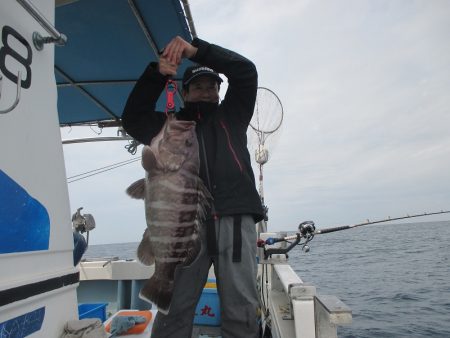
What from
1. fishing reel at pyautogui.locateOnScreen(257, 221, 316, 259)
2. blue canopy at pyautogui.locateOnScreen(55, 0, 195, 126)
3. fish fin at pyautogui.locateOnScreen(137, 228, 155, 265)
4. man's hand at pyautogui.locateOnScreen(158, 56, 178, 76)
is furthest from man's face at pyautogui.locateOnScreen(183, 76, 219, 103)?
fishing reel at pyautogui.locateOnScreen(257, 221, 316, 259)

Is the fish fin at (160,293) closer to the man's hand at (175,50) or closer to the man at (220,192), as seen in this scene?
the man at (220,192)

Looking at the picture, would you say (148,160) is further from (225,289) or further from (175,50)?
(225,289)

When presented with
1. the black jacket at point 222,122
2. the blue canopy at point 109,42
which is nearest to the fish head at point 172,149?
the black jacket at point 222,122

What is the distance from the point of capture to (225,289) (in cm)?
214

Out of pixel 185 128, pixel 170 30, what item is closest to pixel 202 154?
pixel 185 128

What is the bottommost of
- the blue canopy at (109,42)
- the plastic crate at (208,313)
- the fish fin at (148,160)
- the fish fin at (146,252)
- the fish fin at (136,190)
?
the plastic crate at (208,313)

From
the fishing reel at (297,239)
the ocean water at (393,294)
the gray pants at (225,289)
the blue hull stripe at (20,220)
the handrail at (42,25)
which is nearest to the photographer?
the blue hull stripe at (20,220)

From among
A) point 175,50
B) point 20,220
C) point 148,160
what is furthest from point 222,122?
point 20,220

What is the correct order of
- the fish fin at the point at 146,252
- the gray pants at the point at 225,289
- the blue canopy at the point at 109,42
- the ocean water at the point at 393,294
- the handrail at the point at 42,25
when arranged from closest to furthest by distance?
the handrail at the point at 42,25 < the fish fin at the point at 146,252 < the gray pants at the point at 225,289 < the blue canopy at the point at 109,42 < the ocean water at the point at 393,294

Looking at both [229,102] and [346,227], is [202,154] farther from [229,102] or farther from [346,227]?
[346,227]

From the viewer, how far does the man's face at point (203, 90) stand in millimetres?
2461

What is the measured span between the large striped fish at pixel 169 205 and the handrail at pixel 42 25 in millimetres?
727

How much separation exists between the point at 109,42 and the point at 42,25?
5.74ft

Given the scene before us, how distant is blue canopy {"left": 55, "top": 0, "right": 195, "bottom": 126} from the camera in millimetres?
2971
